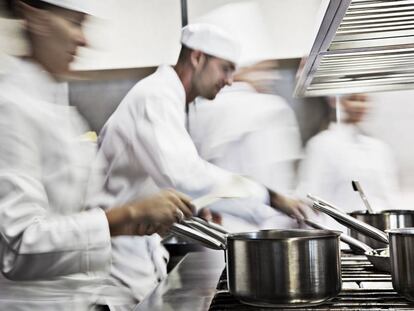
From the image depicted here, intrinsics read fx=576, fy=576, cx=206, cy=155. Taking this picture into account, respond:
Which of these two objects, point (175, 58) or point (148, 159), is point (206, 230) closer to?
point (148, 159)

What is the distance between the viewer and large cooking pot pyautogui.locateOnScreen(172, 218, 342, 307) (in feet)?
2.99

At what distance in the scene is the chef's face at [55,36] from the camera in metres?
1.20

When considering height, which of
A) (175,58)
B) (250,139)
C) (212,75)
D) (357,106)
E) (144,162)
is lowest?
(144,162)

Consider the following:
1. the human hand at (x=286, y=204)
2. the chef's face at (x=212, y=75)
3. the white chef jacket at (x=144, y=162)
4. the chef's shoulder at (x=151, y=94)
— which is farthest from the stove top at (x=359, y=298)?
the chef's face at (x=212, y=75)

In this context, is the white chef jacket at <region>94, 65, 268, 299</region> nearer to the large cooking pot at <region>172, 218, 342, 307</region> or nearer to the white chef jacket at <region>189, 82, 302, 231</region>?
the white chef jacket at <region>189, 82, 302, 231</region>

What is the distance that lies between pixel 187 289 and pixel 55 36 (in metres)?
0.62

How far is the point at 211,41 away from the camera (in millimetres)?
2797

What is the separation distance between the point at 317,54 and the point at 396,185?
1524mm

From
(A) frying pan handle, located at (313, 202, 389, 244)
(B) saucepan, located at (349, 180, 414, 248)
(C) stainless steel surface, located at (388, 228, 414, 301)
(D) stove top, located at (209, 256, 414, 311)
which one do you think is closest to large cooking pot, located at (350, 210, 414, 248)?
(B) saucepan, located at (349, 180, 414, 248)

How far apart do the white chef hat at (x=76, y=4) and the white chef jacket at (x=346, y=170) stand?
180 centimetres

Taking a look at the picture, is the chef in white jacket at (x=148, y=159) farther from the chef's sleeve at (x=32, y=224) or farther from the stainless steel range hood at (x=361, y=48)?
the chef's sleeve at (x=32, y=224)

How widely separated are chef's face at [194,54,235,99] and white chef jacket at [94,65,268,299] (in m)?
0.30

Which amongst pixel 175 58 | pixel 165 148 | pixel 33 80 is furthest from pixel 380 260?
pixel 175 58

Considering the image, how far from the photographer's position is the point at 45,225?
3.86 ft
